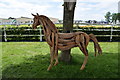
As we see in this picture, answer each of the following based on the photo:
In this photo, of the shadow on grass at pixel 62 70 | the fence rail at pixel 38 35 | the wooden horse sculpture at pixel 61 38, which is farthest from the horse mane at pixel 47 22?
the fence rail at pixel 38 35

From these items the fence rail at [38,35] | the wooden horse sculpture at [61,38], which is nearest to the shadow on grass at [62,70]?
the wooden horse sculpture at [61,38]

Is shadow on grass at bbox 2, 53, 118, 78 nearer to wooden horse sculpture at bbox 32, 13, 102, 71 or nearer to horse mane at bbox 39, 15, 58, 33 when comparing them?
wooden horse sculpture at bbox 32, 13, 102, 71

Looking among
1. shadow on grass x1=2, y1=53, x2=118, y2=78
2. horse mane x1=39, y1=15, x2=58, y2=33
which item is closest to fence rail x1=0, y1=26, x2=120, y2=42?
shadow on grass x1=2, y1=53, x2=118, y2=78

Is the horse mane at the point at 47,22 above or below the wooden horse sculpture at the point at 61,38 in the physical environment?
above

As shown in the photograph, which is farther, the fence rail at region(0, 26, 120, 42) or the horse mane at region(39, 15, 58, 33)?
the fence rail at region(0, 26, 120, 42)

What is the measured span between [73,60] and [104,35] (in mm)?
5369

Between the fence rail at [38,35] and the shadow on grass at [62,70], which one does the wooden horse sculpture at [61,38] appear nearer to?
the shadow on grass at [62,70]

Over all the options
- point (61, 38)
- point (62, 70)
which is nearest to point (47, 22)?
point (61, 38)

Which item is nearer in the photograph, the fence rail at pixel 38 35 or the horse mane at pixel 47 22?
the horse mane at pixel 47 22

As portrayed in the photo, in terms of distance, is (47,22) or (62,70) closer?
(47,22)

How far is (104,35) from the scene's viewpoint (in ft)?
29.0

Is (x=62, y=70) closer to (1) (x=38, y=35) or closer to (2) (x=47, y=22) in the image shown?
(2) (x=47, y=22)

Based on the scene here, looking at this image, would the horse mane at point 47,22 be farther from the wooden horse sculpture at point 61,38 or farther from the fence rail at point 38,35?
the fence rail at point 38,35

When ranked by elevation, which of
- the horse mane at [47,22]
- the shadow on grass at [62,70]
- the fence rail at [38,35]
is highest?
the horse mane at [47,22]
